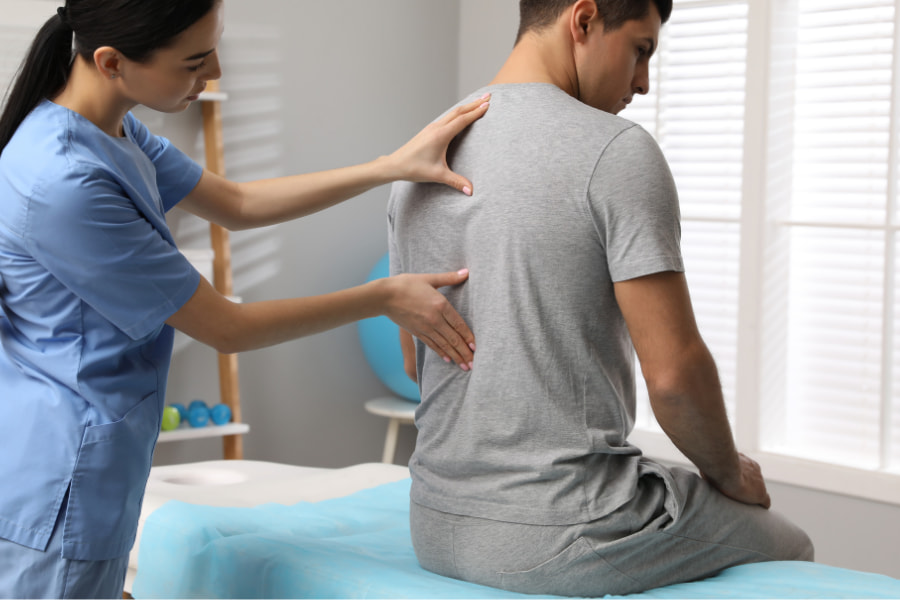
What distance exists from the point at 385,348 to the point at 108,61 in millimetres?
1996

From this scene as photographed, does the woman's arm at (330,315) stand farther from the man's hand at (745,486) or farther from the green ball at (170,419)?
the green ball at (170,419)

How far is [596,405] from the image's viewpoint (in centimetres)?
123

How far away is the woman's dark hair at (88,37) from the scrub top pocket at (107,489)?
1.40 feet

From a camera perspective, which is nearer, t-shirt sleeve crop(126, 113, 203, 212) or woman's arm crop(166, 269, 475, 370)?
woman's arm crop(166, 269, 475, 370)

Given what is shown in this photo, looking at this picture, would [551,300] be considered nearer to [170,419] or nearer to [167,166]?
[167,166]

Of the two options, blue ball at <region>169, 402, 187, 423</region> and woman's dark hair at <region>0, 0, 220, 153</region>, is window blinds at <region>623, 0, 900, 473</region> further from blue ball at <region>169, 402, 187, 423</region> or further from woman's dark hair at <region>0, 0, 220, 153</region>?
woman's dark hair at <region>0, 0, 220, 153</region>

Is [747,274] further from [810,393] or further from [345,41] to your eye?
[345,41]

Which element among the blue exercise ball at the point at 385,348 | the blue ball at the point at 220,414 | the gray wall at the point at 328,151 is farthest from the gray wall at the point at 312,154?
the blue exercise ball at the point at 385,348

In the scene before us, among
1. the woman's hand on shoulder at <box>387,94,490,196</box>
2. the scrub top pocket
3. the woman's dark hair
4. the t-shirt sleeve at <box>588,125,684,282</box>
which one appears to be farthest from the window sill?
the woman's dark hair

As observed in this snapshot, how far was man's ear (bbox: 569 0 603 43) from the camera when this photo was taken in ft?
4.18

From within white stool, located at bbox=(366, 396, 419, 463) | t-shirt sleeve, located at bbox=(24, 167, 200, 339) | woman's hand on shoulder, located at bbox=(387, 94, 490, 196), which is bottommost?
white stool, located at bbox=(366, 396, 419, 463)

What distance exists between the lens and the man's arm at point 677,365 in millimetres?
1170

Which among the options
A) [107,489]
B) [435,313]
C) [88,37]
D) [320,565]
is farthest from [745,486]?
[88,37]

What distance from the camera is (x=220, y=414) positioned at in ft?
9.44
